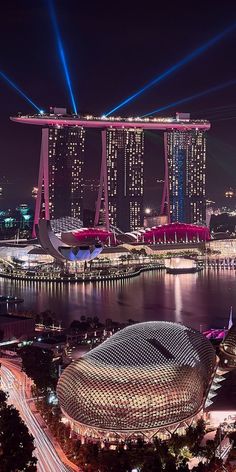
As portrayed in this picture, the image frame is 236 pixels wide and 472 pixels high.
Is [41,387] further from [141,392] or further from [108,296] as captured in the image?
[108,296]

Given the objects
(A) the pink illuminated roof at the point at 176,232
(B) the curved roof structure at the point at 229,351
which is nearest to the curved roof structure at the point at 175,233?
(A) the pink illuminated roof at the point at 176,232

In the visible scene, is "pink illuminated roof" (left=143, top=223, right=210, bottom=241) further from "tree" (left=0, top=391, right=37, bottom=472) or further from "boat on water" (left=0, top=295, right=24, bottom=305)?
"tree" (left=0, top=391, right=37, bottom=472)

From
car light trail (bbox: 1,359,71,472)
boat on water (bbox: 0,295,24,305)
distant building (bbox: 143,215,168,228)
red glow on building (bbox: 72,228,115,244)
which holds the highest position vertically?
distant building (bbox: 143,215,168,228)

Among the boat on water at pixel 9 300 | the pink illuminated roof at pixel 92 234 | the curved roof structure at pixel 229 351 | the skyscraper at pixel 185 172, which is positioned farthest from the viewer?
the skyscraper at pixel 185 172

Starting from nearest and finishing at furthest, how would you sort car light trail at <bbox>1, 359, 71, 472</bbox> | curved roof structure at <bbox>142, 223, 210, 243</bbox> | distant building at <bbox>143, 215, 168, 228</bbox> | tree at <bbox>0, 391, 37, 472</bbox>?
tree at <bbox>0, 391, 37, 472</bbox>
car light trail at <bbox>1, 359, 71, 472</bbox>
curved roof structure at <bbox>142, 223, 210, 243</bbox>
distant building at <bbox>143, 215, 168, 228</bbox>

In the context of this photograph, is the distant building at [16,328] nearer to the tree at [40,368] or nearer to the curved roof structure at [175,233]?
the tree at [40,368]

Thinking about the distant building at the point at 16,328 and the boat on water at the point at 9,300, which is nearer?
the distant building at the point at 16,328

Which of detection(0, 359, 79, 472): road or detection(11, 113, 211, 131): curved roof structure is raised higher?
detection(11, 113, 211, 131): curved roof structure

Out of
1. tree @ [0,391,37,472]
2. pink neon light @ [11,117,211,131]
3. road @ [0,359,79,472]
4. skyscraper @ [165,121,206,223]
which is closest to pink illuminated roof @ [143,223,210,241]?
pink neon light @ [11,117,211,131]
